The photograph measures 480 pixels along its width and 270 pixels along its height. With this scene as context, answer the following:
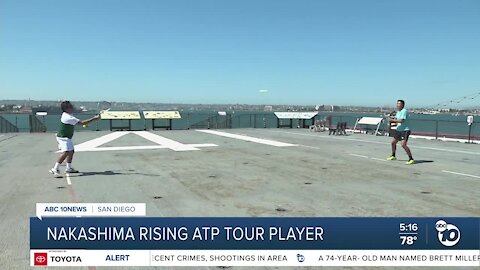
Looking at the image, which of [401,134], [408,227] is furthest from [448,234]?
[401,134]

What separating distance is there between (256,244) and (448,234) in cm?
212

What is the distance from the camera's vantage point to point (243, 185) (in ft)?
26.5

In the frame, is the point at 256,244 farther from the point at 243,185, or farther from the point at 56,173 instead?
the point at 56,173

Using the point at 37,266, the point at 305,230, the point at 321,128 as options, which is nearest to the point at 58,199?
the point at 37,266

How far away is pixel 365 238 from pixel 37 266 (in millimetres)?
3521

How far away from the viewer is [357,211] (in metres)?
5.99

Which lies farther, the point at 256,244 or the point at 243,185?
the point at 243,185

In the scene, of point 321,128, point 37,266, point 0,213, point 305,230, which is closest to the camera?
point 37,266

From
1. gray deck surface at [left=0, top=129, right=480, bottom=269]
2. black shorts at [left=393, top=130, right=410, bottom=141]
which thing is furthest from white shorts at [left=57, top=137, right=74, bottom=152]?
Result: black shorts at [left=393, top=130, right=410, bottom=141]

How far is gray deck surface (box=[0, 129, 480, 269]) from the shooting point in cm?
598

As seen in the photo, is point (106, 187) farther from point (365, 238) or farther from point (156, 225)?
point (365, 238)

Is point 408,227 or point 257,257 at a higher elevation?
point 408,227

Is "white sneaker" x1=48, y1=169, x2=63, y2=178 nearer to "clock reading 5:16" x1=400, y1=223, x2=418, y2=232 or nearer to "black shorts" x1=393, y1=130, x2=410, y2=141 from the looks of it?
"clock reading 5:16" x1=400, y1=223, x2=418, y2=232

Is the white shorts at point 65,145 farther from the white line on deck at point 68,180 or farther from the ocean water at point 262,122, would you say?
the ocean water at point 262,122
